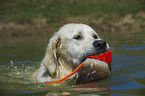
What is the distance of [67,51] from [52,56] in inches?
15.2

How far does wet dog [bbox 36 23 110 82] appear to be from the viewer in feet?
14.2

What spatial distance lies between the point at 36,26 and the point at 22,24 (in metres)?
1.23

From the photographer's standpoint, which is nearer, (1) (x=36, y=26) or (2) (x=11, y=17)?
(1) (x=36, y=26)

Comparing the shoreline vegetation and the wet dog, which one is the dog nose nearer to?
the wet dog

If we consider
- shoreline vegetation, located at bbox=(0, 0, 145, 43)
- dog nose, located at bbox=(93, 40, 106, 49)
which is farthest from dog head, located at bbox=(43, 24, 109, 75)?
shoreline vegetation, located at bbox=(0, 0, 145, 43)

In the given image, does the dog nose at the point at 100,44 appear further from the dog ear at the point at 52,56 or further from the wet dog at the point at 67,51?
the dog ear at the point at 52,56

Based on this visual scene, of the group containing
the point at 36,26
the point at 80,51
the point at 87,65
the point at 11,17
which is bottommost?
the point at 87,65

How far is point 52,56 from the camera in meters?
4.67

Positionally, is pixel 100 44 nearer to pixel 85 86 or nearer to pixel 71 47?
pixel 71 47

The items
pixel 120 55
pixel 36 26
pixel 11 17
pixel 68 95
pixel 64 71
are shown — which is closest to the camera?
pixel 68 95

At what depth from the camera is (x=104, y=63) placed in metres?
4.05

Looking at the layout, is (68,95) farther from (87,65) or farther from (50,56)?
(50,56)

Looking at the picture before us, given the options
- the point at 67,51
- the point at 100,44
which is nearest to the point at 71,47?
the point at 67,51

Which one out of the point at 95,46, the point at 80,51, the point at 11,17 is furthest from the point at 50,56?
the point at 11,17
